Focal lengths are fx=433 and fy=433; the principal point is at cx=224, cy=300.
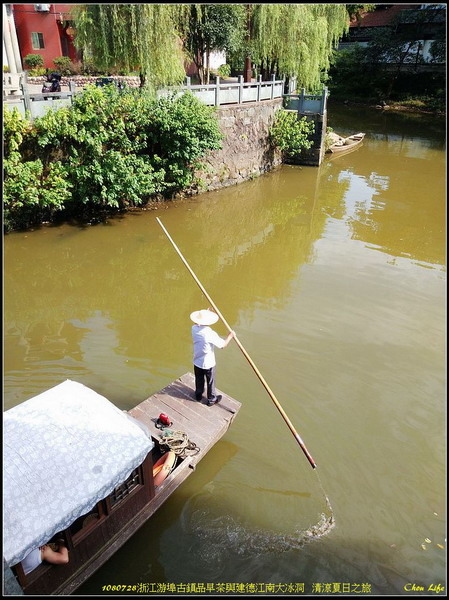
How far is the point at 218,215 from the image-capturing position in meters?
14.1

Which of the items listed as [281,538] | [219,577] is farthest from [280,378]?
[219,577]

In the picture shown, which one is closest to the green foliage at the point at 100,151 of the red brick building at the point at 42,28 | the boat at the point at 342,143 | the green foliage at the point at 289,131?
the green foliage at the point at 289,131

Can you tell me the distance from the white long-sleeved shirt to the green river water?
121 cm

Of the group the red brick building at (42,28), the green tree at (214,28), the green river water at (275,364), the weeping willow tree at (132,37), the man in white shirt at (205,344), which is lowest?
the green river water at (275,364)

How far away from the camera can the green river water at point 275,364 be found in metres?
4.96

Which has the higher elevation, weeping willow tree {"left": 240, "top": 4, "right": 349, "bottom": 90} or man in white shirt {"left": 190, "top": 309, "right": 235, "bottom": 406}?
weeping willow tree {"left": 240, "top": 4, "right": 349, "bottom": 90}

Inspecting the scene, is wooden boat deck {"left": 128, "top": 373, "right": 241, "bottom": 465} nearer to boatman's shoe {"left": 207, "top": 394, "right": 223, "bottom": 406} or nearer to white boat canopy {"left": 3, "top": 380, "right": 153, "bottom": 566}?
boatman's shoe {"left": 207, "top": 394, "right": 223, "bottom": 406}

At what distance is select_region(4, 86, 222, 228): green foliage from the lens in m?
11.0

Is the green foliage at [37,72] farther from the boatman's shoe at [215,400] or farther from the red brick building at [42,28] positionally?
the boatman's shoe at [215,400]

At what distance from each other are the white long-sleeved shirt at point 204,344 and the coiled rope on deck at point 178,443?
0.97m

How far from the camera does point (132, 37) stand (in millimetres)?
12242

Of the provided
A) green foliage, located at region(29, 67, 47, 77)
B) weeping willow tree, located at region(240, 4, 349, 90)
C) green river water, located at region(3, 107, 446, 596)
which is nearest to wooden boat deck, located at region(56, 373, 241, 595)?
green river water, located at region(3, 107, 446, 596)

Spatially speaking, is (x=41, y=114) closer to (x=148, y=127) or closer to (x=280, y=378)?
(x=148, y=127)

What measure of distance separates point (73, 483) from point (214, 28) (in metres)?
16.5
